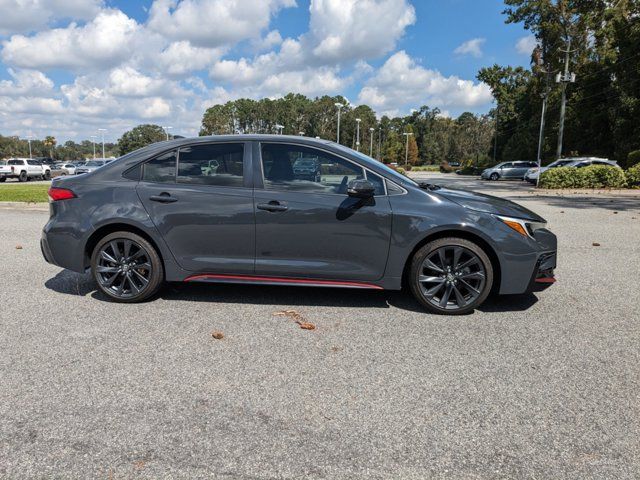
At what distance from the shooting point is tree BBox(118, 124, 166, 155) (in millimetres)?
126325

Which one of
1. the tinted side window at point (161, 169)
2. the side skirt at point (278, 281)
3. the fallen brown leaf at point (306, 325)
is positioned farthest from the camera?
the tinted side window at point (161, 169)

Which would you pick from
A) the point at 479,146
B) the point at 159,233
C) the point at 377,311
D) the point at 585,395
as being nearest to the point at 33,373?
the point at 159,233

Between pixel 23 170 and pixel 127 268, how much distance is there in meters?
37.4

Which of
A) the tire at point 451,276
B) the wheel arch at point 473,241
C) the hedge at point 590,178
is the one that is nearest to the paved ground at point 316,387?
the tire at point 451,276

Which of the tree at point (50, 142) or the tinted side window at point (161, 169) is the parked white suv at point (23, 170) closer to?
the tinted side window at point (161, 169)

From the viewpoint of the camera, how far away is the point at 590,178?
20906 millimetres

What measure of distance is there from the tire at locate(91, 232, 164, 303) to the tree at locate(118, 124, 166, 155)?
12799cm

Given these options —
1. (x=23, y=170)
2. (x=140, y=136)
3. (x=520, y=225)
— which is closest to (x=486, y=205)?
(x=520, y=225)

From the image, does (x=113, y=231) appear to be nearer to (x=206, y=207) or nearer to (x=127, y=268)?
(x=127, y=268)

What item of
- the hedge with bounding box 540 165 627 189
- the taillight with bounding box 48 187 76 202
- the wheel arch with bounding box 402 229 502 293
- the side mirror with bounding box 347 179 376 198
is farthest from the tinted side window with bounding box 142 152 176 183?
the hedge with bounding box 540 165 627 189

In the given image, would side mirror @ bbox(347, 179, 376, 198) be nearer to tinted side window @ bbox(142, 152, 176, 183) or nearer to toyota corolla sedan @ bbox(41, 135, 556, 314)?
toyota corolla sedan @ bbox(41, 135, 556, 314)

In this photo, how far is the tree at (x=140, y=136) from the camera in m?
126

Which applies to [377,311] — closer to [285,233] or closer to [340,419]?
[285,233]

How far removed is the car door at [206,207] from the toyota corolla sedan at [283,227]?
1 cm
